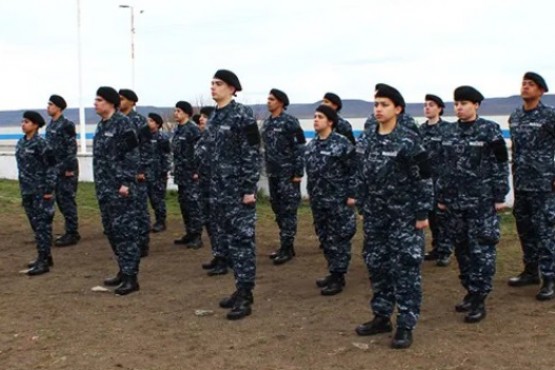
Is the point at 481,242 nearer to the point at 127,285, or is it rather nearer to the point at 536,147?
the point at 536,147

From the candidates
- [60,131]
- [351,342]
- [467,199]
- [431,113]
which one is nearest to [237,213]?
[351,342]

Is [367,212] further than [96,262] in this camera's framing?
No

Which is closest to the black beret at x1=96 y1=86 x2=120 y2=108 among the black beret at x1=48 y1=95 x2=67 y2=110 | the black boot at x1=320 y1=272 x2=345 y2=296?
the black beret at x1=48 y1=95 x2=67 y2=110

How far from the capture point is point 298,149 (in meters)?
8.66

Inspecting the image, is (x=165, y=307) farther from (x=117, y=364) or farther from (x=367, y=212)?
(x=367, y=212)

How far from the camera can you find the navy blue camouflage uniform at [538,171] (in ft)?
22.1

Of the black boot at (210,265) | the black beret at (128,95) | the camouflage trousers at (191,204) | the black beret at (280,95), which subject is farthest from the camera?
the camouflage trousers at (191,204)

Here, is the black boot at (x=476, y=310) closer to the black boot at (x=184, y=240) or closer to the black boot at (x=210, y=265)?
the black boot at (x=210, y=265)

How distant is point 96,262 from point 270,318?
3.67m

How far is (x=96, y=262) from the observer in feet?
29.7

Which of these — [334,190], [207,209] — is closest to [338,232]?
[334,190]

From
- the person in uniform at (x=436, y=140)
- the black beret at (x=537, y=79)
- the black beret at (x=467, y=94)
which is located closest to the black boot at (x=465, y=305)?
the black beret at (x=467, y=94)

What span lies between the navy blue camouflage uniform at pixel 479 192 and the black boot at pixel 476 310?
41 mm

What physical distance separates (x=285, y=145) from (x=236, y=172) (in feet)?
8.51
